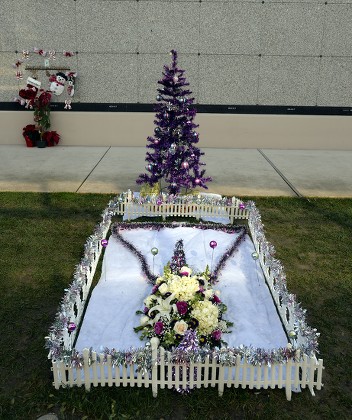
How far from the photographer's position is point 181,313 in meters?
5.99

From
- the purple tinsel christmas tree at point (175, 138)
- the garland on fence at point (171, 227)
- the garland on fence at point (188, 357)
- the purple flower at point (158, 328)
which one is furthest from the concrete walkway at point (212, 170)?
the garland on fence at point (188, 357)

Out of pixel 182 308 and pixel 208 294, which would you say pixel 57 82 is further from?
pixel 182 308

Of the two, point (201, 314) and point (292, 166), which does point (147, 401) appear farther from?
point (292, 166)

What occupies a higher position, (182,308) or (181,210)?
(182,308)

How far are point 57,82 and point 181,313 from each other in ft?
42.1

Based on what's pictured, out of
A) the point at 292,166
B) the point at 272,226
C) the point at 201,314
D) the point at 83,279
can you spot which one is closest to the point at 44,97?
the point at 292,166

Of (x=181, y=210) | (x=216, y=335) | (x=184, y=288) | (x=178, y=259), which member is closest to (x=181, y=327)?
(x=216, y=335)

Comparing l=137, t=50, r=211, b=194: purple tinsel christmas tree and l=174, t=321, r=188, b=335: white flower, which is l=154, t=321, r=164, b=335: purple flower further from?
l=137, t=50, r=211, b=194: purple tinsel christmas tree

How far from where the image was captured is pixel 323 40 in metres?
16.6

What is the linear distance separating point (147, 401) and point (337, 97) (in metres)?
14.8

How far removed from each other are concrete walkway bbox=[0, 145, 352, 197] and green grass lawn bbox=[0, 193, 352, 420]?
864mm

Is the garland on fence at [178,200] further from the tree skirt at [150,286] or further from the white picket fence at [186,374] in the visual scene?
the white picket fence at [186,374]

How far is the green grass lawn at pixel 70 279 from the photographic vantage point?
5.18m

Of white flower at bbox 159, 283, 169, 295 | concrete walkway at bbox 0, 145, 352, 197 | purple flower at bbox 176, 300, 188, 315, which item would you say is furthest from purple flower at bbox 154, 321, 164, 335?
concrete walkway at bbox 0, 145, 352, 197
